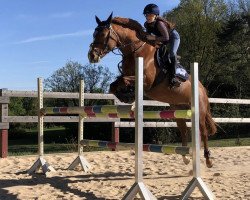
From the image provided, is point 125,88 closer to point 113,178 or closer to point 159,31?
point 159,31

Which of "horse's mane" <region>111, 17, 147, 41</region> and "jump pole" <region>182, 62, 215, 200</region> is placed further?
"horse's mane" <region>111, 17, 147, 41</region>

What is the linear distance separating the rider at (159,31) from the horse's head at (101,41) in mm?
517

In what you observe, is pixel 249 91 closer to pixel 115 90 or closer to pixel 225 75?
pixel 225 75

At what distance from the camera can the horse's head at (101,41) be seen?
16.7ft

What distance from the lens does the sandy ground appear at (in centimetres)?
511

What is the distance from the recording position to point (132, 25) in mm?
5711

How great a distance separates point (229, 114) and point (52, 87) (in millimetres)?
20915

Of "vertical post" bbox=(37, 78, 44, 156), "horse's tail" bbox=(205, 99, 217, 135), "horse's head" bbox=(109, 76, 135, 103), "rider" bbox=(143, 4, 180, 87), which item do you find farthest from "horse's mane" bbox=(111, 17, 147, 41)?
"vertical post" bbox=(37, 78, 44, 156)

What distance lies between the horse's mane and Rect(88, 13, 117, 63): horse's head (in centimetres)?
27

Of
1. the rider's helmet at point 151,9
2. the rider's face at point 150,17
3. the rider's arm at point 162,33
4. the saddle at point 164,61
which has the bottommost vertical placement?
the saddle at point 164,61

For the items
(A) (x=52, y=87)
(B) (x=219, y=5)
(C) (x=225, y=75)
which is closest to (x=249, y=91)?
(C) (x=225, y=75)

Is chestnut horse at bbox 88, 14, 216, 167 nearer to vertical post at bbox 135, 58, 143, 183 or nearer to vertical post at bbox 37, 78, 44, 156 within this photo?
vertical post at bbox 135, 58, 143, 183

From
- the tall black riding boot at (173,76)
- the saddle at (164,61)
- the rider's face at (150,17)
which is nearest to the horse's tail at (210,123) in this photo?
the saddle at (164,61)

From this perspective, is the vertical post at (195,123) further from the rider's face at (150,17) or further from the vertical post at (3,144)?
the vertical post at (3,144)
